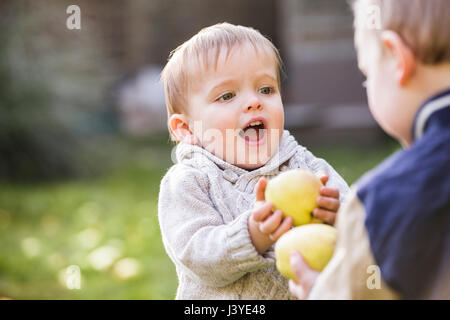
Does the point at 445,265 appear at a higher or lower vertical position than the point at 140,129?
higher

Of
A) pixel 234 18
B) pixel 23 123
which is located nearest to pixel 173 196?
pixel 23 123

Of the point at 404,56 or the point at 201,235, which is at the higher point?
the point at 404,56

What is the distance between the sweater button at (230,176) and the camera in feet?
6.57

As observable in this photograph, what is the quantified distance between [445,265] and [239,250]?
55 centimetres

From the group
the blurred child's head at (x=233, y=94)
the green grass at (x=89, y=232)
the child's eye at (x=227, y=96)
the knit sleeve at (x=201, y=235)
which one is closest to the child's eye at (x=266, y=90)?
the blurred child's head at (x=233, y=94)

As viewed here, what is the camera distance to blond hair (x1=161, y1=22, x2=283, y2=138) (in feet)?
6.67

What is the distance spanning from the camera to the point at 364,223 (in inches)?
56.0

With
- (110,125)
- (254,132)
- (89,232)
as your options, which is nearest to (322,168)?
(254,132)

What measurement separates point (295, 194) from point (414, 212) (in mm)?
394

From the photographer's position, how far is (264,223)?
1702 millimetres

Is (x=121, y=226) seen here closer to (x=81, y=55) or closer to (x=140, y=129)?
(x=81, y=55)

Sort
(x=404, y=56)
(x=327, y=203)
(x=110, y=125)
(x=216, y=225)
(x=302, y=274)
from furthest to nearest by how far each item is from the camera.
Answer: (x=110, y=125)
(x=216, y=225)
(x=327, y=203)
(x=302, y=274)
(x=404, y=56)

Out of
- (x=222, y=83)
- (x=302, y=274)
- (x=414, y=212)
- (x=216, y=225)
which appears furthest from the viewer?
(x=222, y=83)

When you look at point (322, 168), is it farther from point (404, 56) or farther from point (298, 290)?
point (404, 56)
